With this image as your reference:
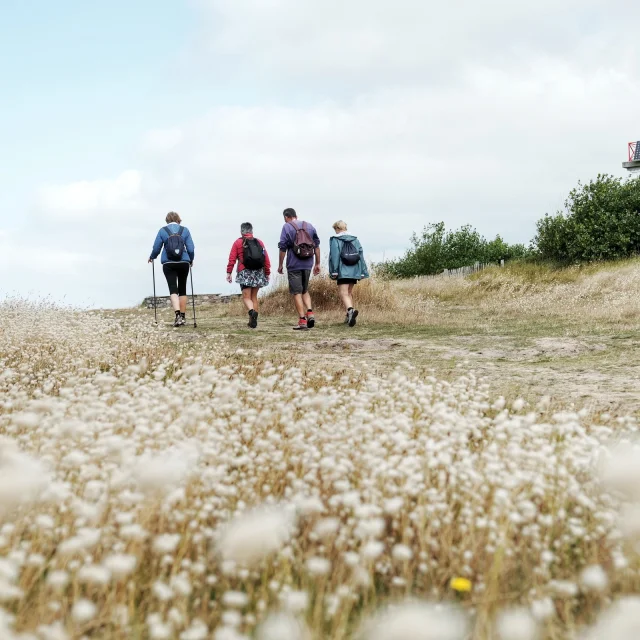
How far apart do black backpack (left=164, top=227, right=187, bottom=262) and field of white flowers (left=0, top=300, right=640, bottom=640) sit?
31.3 ft

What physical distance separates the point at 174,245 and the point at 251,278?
5.43ft

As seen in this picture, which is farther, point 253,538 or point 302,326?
point 302,326

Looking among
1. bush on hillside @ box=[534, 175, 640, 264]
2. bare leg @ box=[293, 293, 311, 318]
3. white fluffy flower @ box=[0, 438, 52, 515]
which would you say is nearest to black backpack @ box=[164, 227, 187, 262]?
bare leg @ box=[293, 293, 311, 318]

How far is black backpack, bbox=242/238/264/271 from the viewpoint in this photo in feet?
43.5

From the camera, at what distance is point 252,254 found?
1326 centimetres

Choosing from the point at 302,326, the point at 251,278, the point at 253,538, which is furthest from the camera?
the point at 302,326

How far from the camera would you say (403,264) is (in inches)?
2264

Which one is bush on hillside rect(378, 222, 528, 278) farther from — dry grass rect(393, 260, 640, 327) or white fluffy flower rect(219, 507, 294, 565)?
white fluffy flower rect(219, 507, 294, 565)

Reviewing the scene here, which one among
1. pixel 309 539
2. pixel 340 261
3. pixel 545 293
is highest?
pixel 340 261

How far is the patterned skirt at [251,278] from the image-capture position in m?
13.5

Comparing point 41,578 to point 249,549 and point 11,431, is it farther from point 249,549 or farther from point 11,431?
point 11,431

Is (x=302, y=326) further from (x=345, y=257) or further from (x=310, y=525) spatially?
(x=310, y=525)

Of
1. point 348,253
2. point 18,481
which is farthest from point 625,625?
point 348,253

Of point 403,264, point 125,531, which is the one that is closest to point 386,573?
point 125,531
